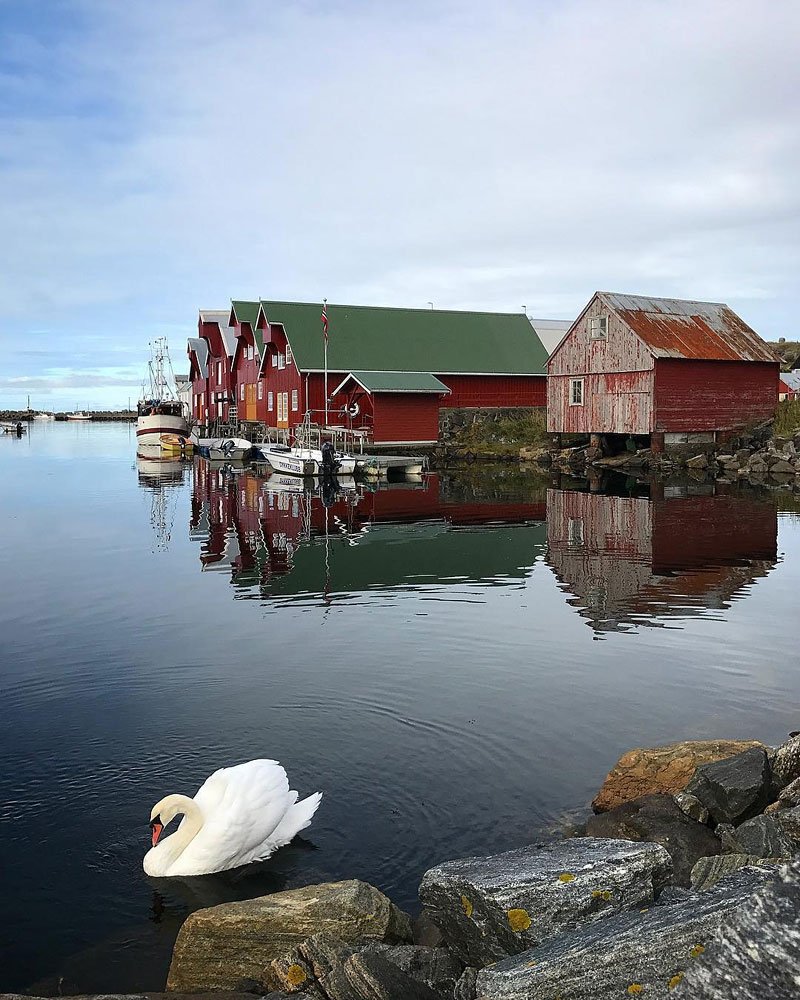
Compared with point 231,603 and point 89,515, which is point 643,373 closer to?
point 89,515

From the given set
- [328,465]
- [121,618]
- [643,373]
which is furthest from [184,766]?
[643,373]

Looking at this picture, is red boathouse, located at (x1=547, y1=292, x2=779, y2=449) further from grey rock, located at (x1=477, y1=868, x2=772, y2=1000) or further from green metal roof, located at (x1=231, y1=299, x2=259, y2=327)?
grey rock, located at (x1=477, y1=868, x2=772, y2=1000)

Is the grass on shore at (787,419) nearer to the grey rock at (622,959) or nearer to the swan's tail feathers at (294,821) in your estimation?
the swan's tail feathers at (294,821)

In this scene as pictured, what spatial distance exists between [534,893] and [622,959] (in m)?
1.10

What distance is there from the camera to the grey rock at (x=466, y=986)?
5078 millimetres

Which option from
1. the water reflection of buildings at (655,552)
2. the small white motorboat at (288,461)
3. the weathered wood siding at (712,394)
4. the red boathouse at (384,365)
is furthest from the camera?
the red boathouse at (384,365)

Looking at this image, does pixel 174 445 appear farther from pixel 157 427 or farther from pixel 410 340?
pixel 410 340

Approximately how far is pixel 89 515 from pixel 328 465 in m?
15.2

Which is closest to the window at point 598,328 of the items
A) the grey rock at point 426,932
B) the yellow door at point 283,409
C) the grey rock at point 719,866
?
the yellow door at point 283,409

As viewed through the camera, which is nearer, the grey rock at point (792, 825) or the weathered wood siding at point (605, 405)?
the grey rock at point (792, 825)

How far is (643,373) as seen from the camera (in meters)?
44.6

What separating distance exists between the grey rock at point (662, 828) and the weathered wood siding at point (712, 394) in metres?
38.4

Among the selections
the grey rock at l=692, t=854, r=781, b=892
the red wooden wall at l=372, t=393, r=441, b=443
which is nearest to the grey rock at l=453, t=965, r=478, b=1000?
the grey rock at l=692, t=854, r=781, b=892

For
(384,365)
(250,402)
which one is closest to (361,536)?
(384,365)
